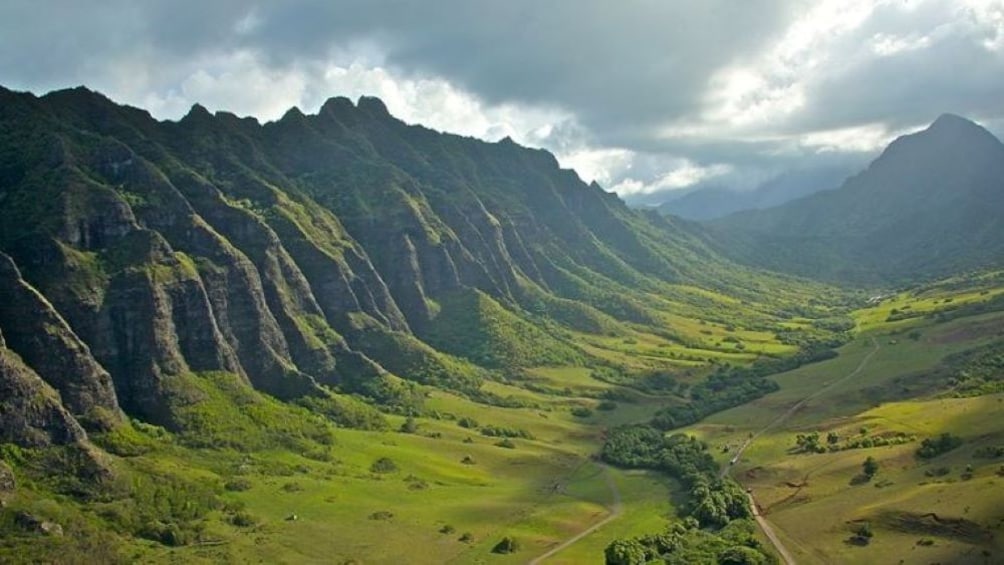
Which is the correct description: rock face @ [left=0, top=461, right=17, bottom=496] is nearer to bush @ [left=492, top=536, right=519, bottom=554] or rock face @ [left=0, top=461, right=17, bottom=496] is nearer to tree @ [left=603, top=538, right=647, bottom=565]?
bush @ [left=492, top=536, right=519, bottom=554]

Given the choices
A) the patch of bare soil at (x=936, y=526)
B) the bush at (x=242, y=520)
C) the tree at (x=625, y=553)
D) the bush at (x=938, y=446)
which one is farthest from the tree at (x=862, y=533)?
the bush at (x=242, y=520)

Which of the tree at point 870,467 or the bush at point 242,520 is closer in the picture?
the bush at point 242,520

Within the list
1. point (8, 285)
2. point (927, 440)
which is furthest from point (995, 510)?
point (8, 285)

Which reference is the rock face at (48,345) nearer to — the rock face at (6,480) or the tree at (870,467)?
the rock face at (6,480)

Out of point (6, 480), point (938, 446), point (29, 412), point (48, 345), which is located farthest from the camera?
point (938, 446)

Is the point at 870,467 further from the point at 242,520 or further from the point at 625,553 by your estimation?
the point at 242,520

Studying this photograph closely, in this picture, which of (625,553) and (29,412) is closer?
(625,553)

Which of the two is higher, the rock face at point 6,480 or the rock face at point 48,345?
the rock face at point 48,345

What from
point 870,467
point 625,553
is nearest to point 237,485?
point 625,553
